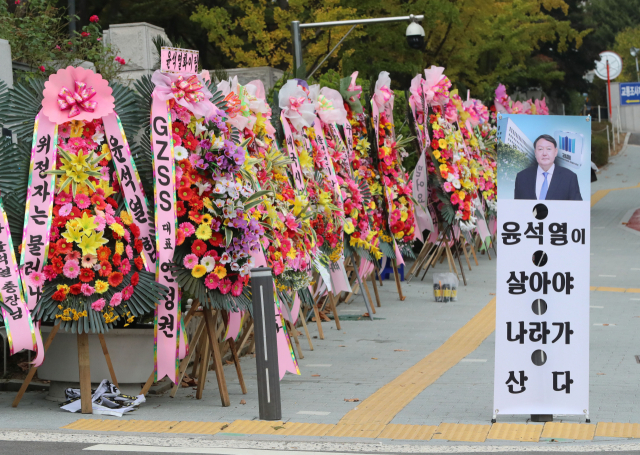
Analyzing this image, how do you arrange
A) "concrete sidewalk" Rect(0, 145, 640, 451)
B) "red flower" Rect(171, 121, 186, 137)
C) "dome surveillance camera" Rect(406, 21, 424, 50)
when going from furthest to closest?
"dome surveillance camera" Rect(406, 21, 424, 50)
"red flower" Rect(171, 121, 186, 137)
"concrete sidewalk" Rect(0, 145, 640, 451)

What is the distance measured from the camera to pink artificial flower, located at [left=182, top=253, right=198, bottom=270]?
6.39m

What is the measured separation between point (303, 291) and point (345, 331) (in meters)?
1.64

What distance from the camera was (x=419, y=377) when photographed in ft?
24.8

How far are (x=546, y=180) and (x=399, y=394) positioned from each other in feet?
6.98

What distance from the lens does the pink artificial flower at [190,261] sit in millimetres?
6395

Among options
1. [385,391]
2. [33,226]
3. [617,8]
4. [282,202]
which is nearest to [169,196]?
[33,226]

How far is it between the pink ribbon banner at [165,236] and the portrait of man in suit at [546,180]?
2447 millimetres

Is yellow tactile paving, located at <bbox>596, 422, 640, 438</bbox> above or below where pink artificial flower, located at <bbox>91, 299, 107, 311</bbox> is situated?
below

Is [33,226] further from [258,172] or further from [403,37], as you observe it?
[403,37]

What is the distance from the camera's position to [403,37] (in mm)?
22312

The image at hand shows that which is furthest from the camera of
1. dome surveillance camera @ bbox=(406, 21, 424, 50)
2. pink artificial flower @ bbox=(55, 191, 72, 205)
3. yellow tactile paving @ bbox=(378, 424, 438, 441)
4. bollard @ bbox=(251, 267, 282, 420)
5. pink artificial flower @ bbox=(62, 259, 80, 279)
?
dome surveillance camera @ bbox=(406, 21, 424, 50)

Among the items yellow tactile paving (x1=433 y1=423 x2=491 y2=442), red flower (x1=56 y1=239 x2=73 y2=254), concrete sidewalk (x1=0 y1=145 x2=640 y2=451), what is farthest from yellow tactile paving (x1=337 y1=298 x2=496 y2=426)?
red flower (x1=56 y1=239 x2=73 y2=254)

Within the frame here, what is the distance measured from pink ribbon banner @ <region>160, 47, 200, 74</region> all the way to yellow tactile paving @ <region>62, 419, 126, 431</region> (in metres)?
2.56

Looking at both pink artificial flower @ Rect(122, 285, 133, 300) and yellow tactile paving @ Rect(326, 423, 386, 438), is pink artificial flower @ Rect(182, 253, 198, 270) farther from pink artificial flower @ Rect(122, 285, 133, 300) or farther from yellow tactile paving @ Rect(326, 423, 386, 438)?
yellow tactile paving @ Rect(326, 423, 386, 438)
